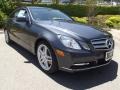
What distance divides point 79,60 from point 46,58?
95 cm

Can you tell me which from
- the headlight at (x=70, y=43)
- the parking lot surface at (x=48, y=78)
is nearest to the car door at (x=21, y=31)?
the parking lot surface at (x=48, y=78)

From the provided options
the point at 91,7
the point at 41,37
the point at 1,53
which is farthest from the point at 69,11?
the point at 41,37

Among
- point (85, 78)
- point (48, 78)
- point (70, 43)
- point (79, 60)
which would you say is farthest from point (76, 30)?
point (48, 78)

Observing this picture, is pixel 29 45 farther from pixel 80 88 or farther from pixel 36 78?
pixel 80 88

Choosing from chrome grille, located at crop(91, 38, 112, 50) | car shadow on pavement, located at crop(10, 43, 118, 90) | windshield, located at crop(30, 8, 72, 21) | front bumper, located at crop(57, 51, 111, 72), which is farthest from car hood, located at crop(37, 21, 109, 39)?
car shadow on pavement, located at crop(10, 43, 118, 90)

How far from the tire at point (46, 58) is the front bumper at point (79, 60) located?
216 millimetres

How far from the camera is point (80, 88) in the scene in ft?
15.2

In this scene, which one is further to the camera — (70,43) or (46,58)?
(46,58)

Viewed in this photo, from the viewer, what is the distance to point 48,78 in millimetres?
5090

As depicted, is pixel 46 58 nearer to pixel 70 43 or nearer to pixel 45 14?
pixel 70 43

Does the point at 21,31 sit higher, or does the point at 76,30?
the point at 76,30

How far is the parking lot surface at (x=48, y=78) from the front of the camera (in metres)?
4.68

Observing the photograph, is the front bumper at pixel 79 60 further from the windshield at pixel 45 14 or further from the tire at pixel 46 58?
the windshield at pixel 45 14

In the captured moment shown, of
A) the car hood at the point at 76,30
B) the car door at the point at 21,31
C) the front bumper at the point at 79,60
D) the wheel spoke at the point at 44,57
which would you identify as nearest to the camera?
the front bumper at the point at 79,60
